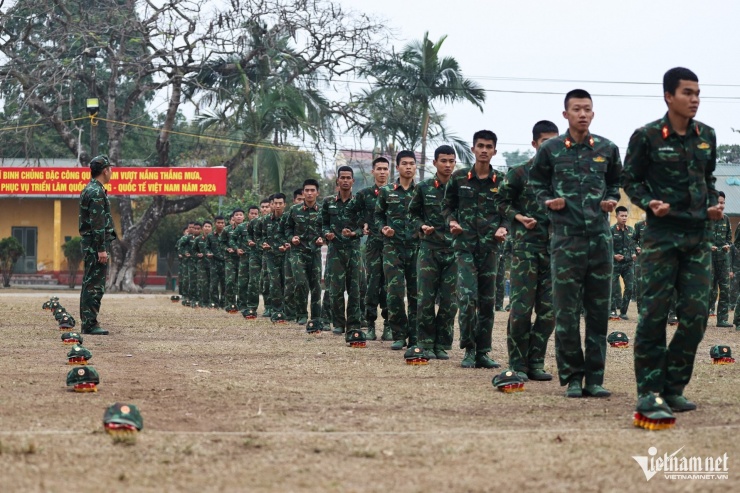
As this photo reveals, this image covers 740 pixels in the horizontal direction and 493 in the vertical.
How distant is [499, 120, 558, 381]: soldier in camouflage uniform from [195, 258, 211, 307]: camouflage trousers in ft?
59.2

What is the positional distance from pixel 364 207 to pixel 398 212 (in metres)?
1.67

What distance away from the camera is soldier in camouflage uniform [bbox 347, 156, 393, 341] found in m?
13.9

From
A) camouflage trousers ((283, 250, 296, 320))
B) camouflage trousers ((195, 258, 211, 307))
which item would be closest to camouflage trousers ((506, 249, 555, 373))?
camouflage trousers ((283, 250, 296, 320))

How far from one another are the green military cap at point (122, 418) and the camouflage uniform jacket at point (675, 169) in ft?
11.7

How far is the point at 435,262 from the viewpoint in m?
11.5

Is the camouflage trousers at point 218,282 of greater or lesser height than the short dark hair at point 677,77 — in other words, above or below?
below

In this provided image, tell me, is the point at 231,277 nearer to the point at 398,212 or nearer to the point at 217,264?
the point at 217,264

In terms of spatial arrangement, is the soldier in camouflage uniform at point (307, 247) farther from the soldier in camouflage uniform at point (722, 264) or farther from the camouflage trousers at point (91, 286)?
the soldier in camouflage uniform at point (722, 264)

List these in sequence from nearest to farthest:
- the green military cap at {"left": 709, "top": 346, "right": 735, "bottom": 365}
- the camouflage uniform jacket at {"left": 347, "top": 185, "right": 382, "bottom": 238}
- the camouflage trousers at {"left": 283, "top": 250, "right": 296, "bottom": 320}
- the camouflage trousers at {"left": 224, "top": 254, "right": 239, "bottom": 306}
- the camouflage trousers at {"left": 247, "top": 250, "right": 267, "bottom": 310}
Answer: the green military cap at {"left": 709, "top": 346, "right": 735, "bottom": 365}
the camouflage uniform jacket at {"left": 347, "top": 185, "right": 382, "bottom": 238}
the camouflage trousers at {"left": 283, "top": 250, "right": 296, "bottom": 320}
the camouflage trousers at {"left": 247, "top": 250, "right": 267, "bottom": 310}
the camouflage trousers at {"left": 224, "top": 254, "right": 239, "bottom": 306}

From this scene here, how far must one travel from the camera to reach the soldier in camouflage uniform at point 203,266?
1070 inches

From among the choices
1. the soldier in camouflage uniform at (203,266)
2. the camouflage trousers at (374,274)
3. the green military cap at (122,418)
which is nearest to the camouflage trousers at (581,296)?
the green military cap at (122,418)

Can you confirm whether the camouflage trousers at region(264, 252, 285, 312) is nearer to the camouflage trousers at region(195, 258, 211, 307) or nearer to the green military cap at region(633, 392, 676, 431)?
the camouflage trousers at region(195, 258, 211, 307)

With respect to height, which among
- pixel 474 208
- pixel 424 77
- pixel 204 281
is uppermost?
pixel 424 77

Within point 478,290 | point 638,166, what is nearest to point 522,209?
point 478,290
